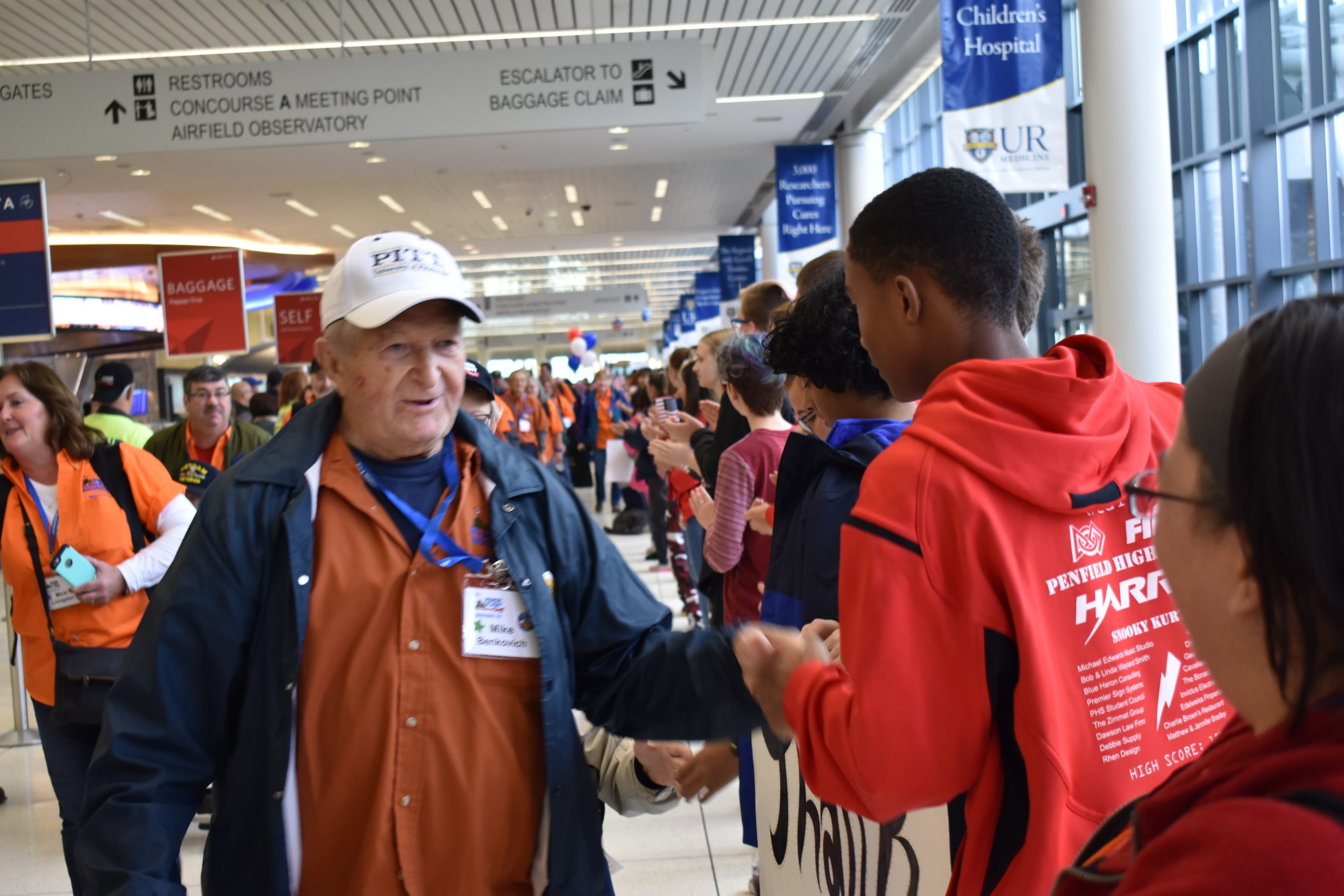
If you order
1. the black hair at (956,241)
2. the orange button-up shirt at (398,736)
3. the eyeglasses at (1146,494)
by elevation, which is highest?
the black hair at (956,241)

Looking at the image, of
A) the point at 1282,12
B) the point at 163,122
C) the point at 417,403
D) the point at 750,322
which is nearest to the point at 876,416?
the point at 417,403

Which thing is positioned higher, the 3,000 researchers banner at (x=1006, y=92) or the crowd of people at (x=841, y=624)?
the 3,000 researchers banner at (x=1006, y=92)

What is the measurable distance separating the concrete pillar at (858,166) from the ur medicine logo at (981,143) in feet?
20.1

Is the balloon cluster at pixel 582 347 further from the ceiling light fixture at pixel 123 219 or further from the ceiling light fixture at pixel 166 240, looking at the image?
the ceiling light fixture at pixel 123 219

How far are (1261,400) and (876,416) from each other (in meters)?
1.46

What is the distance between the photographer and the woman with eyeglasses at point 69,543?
3061mm

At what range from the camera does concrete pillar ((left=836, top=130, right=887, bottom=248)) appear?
1188 cm

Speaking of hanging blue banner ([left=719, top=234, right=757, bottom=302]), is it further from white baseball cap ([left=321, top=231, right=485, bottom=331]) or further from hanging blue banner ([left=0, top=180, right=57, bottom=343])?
white baseball cap ([left=321, top=231, right=485, bottom=331])

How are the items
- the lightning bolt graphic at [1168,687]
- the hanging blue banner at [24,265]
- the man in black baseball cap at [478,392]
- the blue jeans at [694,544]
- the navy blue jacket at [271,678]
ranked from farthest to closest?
1. the hanging blue banner at [24,265]
2. the blue jeans at [694,544]
3. the man in black baseball cap at [478,392]
4. the navy blue jacket at [271,678]
5. the lightning bolt graphic at [1168,687]

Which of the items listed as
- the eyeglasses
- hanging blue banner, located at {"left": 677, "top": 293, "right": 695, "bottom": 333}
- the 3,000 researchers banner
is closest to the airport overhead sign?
the 3,000 researchers banner

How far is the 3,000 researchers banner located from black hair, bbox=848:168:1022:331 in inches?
178

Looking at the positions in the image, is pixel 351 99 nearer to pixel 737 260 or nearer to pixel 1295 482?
pixel 1295 482

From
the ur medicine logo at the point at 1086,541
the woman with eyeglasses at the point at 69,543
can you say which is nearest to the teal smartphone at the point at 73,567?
the woman with eyeglasses at the point at 69,543

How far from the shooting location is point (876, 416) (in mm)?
2107
